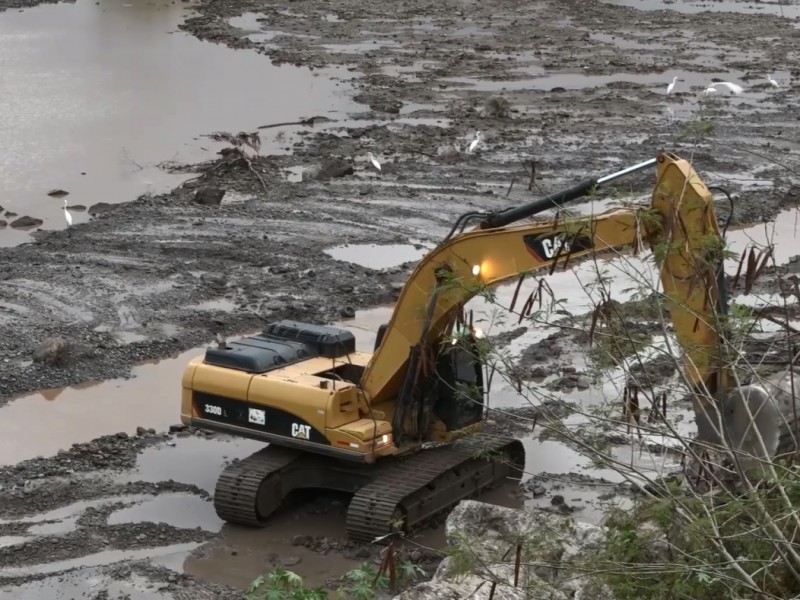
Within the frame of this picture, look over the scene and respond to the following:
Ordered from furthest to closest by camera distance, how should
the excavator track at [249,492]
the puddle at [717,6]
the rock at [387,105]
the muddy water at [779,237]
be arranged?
the puddle at [717,6]
the rock at [387,105]
the muddy water at [779,237]
the excavator track at [249,492]

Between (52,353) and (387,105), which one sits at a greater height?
(52,353)

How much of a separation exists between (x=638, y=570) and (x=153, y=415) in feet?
24.8

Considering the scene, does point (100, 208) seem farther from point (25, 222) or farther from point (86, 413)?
point (86, 413)

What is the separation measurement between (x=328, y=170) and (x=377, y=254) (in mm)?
3630

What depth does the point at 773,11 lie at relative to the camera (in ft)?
137

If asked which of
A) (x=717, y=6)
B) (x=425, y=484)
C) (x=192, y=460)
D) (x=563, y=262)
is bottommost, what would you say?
(x=717, y=6)

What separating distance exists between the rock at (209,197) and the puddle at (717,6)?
25.5m

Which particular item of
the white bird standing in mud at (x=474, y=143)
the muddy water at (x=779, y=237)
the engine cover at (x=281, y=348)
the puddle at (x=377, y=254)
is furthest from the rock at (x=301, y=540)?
the white bird standing in mud at (x=474, y=143)

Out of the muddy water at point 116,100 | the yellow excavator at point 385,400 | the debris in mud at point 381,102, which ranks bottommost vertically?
the muddy water at point 116,100

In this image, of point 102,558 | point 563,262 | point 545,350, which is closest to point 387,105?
point 545,350

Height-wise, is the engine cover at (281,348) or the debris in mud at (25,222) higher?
the engine cover at (281,348)

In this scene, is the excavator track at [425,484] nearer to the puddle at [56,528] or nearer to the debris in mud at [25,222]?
the puddle at [56,528]

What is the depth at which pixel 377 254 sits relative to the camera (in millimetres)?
17938

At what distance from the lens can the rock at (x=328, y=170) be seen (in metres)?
21.1
